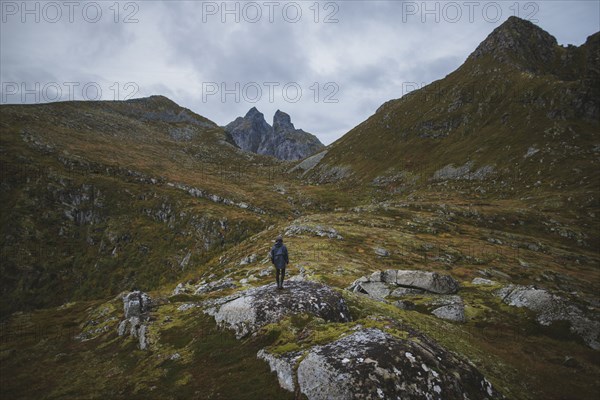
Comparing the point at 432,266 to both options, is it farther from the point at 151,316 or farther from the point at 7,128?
the point at 7,128

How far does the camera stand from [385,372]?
35.8 ft

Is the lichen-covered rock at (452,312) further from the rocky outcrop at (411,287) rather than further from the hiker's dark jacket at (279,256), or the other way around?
the hiker's dark jacket at (279,256)

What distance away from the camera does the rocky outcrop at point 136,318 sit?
64.4 ft

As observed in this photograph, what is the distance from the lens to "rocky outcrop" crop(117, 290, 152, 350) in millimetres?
19617

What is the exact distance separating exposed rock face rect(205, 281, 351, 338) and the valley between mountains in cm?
12

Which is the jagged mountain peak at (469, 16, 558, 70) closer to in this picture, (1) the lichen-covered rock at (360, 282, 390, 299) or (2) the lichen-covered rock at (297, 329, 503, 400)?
(1) the lichen-covered rock at (360, 282, 390, 299)

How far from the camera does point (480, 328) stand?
74.9 feet

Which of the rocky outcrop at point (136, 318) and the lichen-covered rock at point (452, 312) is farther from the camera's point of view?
the lichen-covered rock at point (452, 312)

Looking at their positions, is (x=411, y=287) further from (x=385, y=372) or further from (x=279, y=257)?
(x=385, y=372)

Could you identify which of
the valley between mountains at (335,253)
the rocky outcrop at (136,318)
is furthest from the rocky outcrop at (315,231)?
the rocky outcrop at (136,318)

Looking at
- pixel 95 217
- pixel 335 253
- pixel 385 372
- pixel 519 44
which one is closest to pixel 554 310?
pixel 385 372

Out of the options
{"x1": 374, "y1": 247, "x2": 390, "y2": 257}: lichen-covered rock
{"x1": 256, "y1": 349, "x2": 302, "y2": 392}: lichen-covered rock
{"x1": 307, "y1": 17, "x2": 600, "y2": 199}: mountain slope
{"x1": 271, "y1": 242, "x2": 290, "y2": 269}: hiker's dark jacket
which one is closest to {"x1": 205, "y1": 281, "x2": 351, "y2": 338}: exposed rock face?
Result: {"x1": 271, "y1": 242, "x2": 290, "y2": 269}: hiker's dark jacket

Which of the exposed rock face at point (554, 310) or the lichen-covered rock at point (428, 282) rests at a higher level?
the lichen-covered rock at point (428, 282)

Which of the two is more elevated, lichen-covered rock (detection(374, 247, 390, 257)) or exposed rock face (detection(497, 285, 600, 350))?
lichen-covered rock (detection(374, 247, 390, 257))
